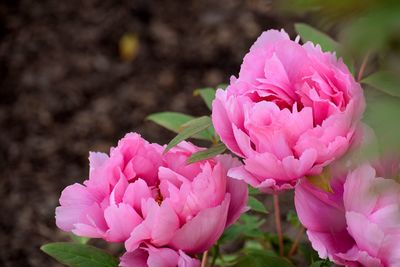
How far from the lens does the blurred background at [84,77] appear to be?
263cm

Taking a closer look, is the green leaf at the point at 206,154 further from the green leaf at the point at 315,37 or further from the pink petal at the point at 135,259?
the green leaf at the point at 315,37

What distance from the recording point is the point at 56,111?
9.27ft

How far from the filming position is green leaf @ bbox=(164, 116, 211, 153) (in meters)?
0.75

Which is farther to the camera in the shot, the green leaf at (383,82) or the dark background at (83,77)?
the dark background at (83,77)

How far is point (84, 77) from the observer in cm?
293

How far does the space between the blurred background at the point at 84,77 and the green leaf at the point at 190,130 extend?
67.7 inches

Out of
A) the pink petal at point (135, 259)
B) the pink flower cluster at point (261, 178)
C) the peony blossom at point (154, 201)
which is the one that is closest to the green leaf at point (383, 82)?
the pink flower cluster at point (261, 178)

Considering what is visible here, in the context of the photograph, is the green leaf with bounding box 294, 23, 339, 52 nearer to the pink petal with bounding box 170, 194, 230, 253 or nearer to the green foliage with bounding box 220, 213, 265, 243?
the green foliage with bounding box 220, 213, 265, 243

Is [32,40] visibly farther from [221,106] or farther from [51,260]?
[221,106]

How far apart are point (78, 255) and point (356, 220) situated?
34 cm

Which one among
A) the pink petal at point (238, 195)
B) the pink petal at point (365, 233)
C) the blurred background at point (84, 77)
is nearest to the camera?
the pink petal at point (365, 233)

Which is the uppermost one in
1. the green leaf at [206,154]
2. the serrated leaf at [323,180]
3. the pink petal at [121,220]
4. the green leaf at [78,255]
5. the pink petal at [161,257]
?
the green leaf at [206,154]

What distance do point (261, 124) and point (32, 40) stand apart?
2.50 m

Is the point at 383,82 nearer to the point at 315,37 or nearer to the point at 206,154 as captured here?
the point at 206,154
